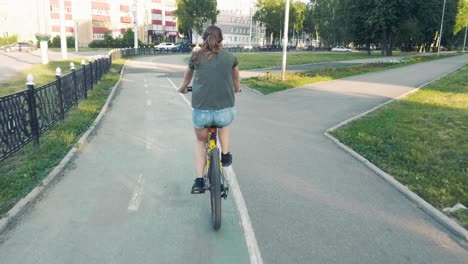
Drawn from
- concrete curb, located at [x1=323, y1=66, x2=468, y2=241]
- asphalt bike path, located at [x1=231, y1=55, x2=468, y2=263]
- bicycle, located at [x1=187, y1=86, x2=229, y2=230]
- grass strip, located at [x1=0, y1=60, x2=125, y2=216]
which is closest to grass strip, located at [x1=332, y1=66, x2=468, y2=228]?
concrete curb, located at [x1=323, y1=66, x2=468, y2=241]

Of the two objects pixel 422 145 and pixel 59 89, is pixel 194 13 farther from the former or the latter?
pixel 422 145

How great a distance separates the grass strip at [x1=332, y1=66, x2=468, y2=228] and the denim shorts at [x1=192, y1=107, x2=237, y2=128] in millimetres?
3132

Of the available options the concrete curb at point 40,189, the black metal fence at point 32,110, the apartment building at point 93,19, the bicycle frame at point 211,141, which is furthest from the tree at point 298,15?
the bicycle frame at point 211,141

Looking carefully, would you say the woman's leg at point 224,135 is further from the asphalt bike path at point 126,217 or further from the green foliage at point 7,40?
the green foliage at point 7,40

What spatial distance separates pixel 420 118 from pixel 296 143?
474 cm

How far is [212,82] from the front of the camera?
4.20 meters

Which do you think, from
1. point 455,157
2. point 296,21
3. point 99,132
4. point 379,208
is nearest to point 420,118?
point 455,157

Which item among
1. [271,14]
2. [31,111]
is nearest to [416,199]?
[31,111]

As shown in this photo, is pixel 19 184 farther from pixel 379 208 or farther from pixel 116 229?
pixel 379 208

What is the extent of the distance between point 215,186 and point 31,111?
5.33 metres

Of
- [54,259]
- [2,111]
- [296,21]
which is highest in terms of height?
[296,21]

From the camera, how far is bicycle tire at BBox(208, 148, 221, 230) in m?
4.20

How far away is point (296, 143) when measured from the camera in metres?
8.29

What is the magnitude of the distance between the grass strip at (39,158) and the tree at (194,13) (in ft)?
214
